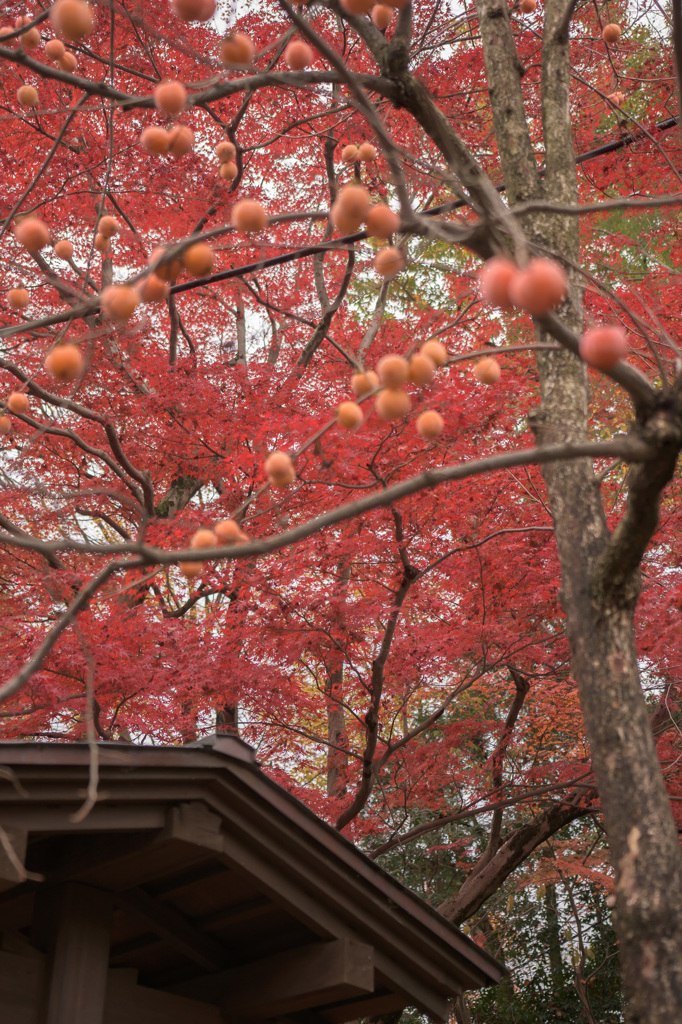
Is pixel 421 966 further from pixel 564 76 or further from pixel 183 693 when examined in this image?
pixel 564 76

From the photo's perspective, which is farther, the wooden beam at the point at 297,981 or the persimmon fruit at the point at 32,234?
the wooden beam at the point at 297,981

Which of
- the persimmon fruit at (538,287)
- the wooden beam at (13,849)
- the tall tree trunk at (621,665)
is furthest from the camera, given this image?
the wooden beam at (13,849)

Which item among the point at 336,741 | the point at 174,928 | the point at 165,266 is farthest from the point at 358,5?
the point at 336,741

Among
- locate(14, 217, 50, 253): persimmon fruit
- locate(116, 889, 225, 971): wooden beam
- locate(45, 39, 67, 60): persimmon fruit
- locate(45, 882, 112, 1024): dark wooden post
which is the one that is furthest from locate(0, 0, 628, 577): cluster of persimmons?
locate(116, 889, 225, 971): wooden beam

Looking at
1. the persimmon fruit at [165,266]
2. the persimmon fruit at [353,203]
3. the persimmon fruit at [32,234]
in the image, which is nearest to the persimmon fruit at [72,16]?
the persimmon fruit at [32,234]

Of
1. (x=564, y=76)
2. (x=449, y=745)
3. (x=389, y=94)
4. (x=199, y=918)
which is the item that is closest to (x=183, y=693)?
(x=199, y=918)

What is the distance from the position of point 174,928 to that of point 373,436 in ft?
10.4

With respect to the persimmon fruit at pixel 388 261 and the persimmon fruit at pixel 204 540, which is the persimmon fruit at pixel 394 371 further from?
the persimmon fruit at pixel 204 540

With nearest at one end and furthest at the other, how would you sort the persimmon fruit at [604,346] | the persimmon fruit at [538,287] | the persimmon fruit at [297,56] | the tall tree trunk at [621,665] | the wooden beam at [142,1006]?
the persimmon fruit at [538,287] < the persimmon fruit at [604,346] < the persimmon fruit at [297,56] < the tall tree trunk at [621,665] < the wooden beam at [142,1006]

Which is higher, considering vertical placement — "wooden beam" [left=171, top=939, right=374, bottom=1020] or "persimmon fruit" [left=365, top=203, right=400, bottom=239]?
"persimmon fruit" [left=365, top=203, right=400, bottom=239]

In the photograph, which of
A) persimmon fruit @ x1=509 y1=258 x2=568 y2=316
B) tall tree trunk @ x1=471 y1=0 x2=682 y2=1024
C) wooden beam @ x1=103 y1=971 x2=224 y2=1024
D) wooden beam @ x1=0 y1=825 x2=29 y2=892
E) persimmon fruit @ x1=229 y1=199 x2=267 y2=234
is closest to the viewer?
persimmon fruit @ x1=509 y1=258 x2=568 y2=316

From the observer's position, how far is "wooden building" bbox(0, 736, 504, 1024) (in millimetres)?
3984

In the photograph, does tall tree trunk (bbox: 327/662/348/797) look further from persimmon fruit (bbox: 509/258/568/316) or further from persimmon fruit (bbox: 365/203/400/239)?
persimmon fruit (bbox: 509/258/568/316)

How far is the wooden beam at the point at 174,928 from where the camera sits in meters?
4.71
